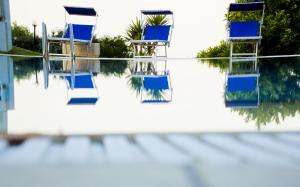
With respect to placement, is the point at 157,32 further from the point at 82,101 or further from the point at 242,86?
the point at 82,101

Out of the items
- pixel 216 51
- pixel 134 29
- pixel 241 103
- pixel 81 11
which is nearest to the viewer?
pixel 241 103

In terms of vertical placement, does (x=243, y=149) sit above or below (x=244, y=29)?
below

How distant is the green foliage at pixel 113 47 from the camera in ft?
35.9

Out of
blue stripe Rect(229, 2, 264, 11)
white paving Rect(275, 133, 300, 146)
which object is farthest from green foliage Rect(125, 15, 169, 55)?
white paving Rect(275, 133, 300, 146)

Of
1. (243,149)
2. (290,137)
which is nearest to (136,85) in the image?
(290,137)

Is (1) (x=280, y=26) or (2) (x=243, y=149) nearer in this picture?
(2) (x=243, y=149)

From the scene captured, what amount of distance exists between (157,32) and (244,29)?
152cm

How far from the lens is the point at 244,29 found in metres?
7.05

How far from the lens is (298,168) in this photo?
0.76 meters

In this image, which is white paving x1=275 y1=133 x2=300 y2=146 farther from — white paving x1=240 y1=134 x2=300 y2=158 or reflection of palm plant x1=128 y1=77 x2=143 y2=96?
reflection of palm plant x1=128 y1=77 x2=143 y2=96

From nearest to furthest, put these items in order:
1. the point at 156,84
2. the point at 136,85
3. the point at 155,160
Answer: the point at 155,160
the point at 136,85
the point at 156,84

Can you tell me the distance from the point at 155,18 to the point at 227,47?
206cm

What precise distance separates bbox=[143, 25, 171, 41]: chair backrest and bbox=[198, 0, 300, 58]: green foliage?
343 cm

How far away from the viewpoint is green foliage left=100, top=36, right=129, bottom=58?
11.0 meters
